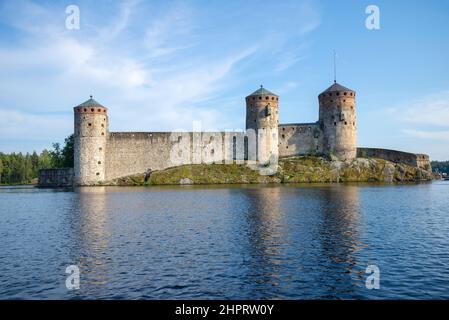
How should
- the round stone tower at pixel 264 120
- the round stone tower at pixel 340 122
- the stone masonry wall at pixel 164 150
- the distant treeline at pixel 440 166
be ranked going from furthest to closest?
the distant treeline at pixel 440 166
the round stone tower at pixel 340 122
the round stone tower at pixel 264 120
the stone masonry wall at pixel 164 150

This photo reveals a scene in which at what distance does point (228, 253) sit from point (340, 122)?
2406 inches

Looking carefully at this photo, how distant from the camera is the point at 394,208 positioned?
103 ft

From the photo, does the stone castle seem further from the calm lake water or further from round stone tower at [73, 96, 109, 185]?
the calm lake water

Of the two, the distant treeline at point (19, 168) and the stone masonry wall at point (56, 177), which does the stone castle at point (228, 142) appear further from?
the distant treeline at point (19, 168)

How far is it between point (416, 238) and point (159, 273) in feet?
43.1

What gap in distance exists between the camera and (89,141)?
66.5 metres

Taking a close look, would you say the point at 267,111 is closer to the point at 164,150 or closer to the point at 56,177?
the point at 164,150

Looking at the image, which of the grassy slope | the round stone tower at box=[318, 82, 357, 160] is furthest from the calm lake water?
the round stone tower at box=[318, 82, 357, 160]

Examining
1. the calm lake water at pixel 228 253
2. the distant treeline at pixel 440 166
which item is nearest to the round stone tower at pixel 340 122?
the calm lake water at pixel 228 253

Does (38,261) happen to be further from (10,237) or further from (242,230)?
(242,230)

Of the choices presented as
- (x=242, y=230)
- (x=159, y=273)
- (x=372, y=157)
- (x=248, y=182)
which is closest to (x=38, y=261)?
(x=159, y=273)

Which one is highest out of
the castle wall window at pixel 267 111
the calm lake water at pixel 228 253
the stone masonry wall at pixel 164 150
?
the castle wall window at pixel 267 111

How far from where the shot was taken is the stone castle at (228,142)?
66875 mm

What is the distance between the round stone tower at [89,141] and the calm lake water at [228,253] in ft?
122
